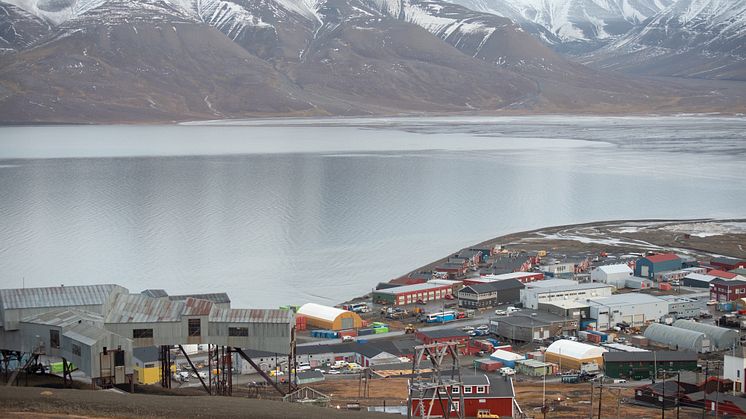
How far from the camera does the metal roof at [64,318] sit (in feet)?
34.0

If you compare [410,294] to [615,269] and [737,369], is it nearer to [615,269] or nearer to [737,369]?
[615,269]

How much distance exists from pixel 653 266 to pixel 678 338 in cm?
607

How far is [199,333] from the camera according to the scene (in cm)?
1074

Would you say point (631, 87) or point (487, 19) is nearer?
point (631, 87)

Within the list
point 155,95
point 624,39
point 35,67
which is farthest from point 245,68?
point 624,39

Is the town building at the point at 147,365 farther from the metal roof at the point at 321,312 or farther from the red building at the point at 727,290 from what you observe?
the red building at the point at 727,290

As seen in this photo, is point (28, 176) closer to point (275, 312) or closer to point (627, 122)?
point (275, 312)

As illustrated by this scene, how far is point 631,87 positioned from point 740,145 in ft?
179

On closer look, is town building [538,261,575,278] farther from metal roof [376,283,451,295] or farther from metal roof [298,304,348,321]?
metal roof [298,304,348,321]

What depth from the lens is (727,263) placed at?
2256 cm

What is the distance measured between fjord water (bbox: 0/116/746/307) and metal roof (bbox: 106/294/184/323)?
9.11 metres

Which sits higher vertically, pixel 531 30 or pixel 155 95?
pixel 531 30

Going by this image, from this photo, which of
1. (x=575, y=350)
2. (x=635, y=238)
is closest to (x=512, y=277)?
(x=575, y=350)

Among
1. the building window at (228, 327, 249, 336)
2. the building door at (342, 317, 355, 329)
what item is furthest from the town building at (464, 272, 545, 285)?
the building window at (228, 327, 249, 336)
